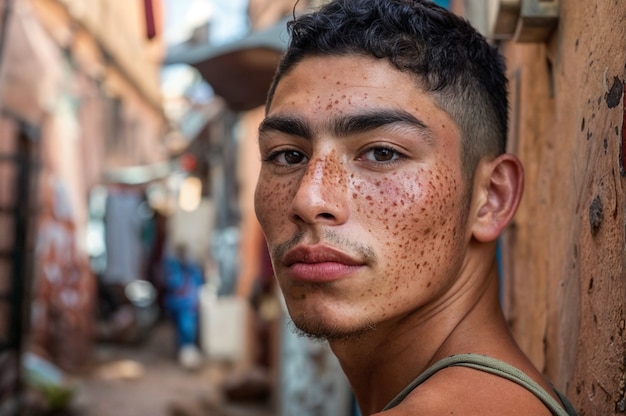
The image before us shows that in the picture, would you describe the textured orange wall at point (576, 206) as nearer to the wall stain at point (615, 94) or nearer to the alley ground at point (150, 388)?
the wall stain at point (615, 94)

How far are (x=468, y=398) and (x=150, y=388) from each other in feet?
31.0

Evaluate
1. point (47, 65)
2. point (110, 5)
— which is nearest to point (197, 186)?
point (110, 5)

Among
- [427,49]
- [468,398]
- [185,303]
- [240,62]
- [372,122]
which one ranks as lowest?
[185,303]

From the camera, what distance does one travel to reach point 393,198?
1.41 meters

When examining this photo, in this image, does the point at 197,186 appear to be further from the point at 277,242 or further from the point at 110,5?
the point at 277,242

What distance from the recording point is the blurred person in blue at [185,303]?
1229 cm

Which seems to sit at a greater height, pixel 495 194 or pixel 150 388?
pixel 495 194

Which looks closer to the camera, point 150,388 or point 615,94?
point 615,94

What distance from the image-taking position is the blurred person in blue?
12.3m

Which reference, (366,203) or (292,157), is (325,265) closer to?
(366,203)

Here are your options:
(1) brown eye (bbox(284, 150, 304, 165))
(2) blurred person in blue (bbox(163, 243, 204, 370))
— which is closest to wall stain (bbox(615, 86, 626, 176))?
(1) brown eye (bbox(284, 150, 304, 165))

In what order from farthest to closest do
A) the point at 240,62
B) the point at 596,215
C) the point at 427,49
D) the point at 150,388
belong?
→ the point at 150,388, the point at 240,62, the point at 427,49, the point at 596,215

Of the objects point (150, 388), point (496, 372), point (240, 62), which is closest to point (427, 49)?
point (496, 372)

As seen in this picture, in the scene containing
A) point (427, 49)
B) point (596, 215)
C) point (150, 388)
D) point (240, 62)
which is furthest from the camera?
point (150, 388)
